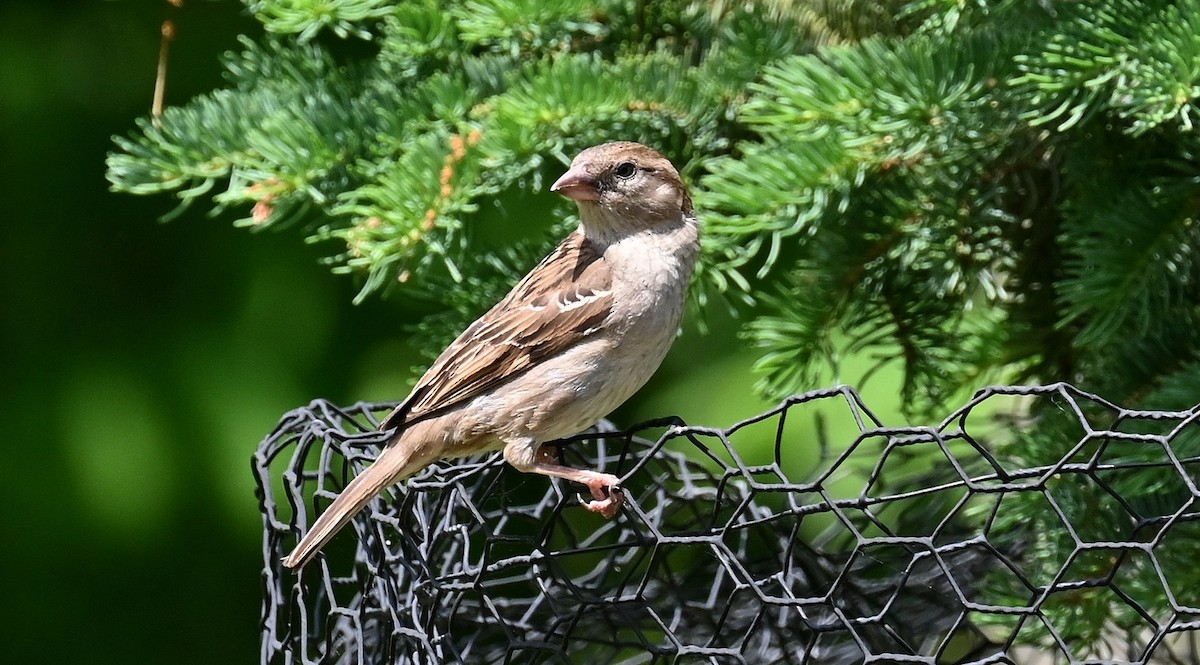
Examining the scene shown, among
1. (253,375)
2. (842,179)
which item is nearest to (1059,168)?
(842,179)

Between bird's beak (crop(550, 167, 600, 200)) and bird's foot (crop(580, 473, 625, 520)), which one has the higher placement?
bird's beak (crop(550, 167, 600, 200))

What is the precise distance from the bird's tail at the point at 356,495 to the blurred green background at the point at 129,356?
75 cm

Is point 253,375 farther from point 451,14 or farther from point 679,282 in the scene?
point 679,282

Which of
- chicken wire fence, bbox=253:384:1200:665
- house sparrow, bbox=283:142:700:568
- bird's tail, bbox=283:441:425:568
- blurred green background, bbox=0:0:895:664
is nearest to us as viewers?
chicken wire fence, bbox=253:384:1200:665

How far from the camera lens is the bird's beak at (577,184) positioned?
120 cm

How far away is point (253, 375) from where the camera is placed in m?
1.88

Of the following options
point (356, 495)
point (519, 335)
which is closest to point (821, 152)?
point (519, 335)

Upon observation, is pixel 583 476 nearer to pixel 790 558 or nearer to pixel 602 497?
pixel 602 497

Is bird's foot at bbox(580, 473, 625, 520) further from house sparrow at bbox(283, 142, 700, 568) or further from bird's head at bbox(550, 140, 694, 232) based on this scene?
bird's head at bbox(550, 140, 694, 232)

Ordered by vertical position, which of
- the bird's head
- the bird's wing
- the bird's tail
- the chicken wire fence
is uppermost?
the bird's head

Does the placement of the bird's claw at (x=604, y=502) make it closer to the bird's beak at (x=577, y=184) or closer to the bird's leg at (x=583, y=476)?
the bird's leg at (x=583, y=476)

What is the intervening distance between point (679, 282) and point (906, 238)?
0.25 m

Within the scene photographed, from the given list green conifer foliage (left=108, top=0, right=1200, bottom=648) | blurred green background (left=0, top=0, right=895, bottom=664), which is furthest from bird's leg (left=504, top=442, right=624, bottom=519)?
blurred green background (left=0, top=0, right=895, bottom=664)

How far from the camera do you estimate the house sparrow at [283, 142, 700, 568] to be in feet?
3.84
